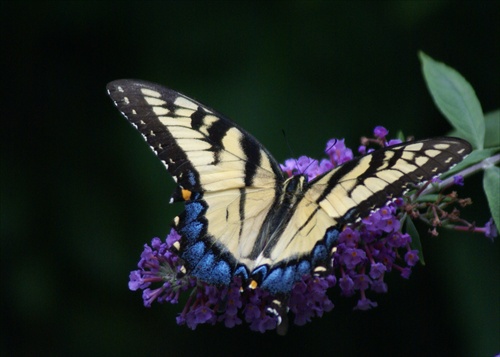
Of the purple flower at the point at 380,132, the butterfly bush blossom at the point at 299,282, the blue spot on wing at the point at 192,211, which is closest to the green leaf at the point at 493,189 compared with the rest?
the butterfly bush blossom at the point at 299,282

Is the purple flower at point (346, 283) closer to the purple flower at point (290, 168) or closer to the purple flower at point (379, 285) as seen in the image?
the purple flower at point (379, 285)

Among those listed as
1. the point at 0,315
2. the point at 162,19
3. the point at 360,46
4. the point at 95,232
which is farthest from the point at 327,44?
the point at 0,315

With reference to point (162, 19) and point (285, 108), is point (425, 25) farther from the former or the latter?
point (162, 19)

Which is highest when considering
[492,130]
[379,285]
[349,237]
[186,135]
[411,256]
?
[186,135]

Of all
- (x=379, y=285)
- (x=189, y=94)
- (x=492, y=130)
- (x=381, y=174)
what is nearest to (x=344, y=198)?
A: (x=381, y=174)

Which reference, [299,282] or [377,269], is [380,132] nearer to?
[377,269]

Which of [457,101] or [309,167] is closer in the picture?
[309,167]
